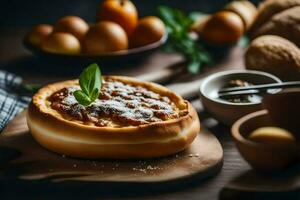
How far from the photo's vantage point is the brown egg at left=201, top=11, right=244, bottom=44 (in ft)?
6.77

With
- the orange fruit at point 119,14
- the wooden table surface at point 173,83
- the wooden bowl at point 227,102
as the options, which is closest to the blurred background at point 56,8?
the wooden table surface at point 173,83

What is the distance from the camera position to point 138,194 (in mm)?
1335

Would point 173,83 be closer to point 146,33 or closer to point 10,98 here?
point 146,33

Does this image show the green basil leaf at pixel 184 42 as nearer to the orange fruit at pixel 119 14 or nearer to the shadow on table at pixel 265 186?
the orange fruit at pixel 119 14

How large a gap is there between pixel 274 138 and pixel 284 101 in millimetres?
104

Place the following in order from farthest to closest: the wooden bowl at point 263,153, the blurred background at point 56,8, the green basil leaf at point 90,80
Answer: the blurred background at point 56,8
the green basil leaf at point 90,80
the wooden bowl at point 263,153

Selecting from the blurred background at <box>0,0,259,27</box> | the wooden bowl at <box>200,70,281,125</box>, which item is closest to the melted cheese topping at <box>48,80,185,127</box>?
the wooden bowl at <box>200,70,281,125</box>

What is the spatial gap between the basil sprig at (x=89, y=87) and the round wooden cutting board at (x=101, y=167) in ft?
0.46

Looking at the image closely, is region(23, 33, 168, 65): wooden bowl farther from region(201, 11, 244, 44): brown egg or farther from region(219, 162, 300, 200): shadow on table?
region(219, 162, 300, 200): shadow on table

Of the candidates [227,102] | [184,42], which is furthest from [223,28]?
[227,102]

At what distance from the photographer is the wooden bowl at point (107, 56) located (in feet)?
6.55

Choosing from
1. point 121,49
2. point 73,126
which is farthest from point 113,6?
point 73,126

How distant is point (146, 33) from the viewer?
6.91ft

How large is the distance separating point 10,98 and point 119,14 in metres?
0.51
